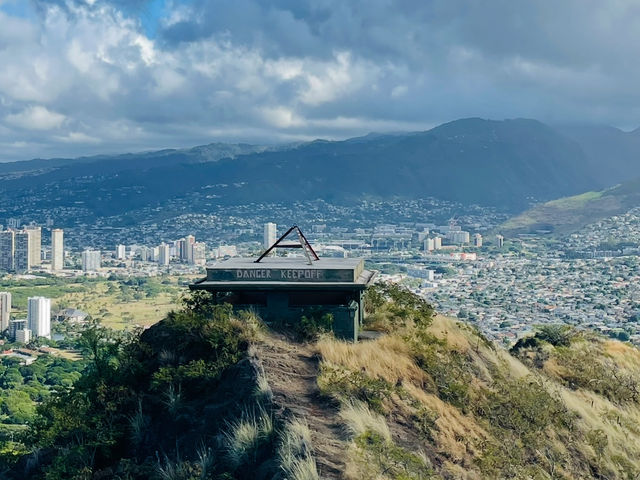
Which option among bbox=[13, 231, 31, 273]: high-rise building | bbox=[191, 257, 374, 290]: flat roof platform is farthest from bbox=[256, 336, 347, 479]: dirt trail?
bbox=[13, 231, 31, 273]: high-rise building

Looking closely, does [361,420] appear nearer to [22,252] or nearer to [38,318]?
[38,318]

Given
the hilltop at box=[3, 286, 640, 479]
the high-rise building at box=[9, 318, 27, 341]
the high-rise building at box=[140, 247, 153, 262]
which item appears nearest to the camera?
the hilltop at box=[3, 286, 640, 479]

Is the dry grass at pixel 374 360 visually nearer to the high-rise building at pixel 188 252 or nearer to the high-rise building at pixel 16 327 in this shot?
the high-rise building at pixel 16 327

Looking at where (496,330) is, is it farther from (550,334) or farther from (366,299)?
(366,299)

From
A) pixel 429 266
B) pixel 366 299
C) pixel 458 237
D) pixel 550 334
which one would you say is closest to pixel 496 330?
pixel 550 334

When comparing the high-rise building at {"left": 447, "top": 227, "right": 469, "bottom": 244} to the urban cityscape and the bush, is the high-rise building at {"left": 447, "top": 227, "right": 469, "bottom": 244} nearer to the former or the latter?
the urban cityscape

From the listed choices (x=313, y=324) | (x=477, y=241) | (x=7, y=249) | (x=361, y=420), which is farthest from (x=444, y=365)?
(x=477, y=241)
